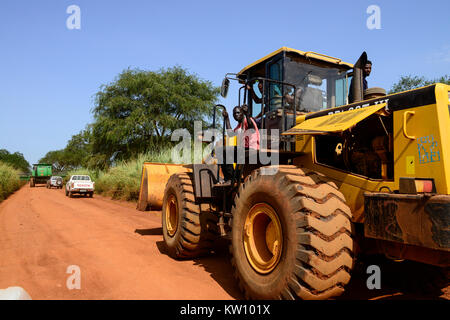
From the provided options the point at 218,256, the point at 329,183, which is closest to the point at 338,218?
the point at 329,183

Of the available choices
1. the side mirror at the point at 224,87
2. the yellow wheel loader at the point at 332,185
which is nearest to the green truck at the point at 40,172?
the side mirror at the point at 224,87

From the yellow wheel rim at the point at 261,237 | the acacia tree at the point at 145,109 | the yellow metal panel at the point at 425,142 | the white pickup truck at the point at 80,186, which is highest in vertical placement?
the acacia tree at the point at 145,109

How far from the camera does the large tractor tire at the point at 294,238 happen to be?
9.70ft

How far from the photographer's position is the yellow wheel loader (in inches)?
112

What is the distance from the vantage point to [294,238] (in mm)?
3121

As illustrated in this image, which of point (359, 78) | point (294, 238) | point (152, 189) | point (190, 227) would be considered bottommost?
point (190, 227)

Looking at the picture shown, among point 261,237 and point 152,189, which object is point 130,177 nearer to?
point 152,189

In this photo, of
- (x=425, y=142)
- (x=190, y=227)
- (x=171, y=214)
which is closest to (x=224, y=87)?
(x=190, y=227)

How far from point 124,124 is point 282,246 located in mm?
22580

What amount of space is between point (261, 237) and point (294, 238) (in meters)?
0.86

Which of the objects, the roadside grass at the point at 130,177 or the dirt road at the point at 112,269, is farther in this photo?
the roadside grass at the point at 130,177

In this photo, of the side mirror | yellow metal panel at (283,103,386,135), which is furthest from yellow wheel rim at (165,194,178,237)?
yellow metal panel at (283,103,386,135)

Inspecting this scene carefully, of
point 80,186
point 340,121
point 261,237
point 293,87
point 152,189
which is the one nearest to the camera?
point 340,121

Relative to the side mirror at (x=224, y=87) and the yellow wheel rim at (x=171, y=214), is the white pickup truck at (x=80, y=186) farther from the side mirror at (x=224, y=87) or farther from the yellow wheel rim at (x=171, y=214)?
the side mirror at (x=224, y=87)
